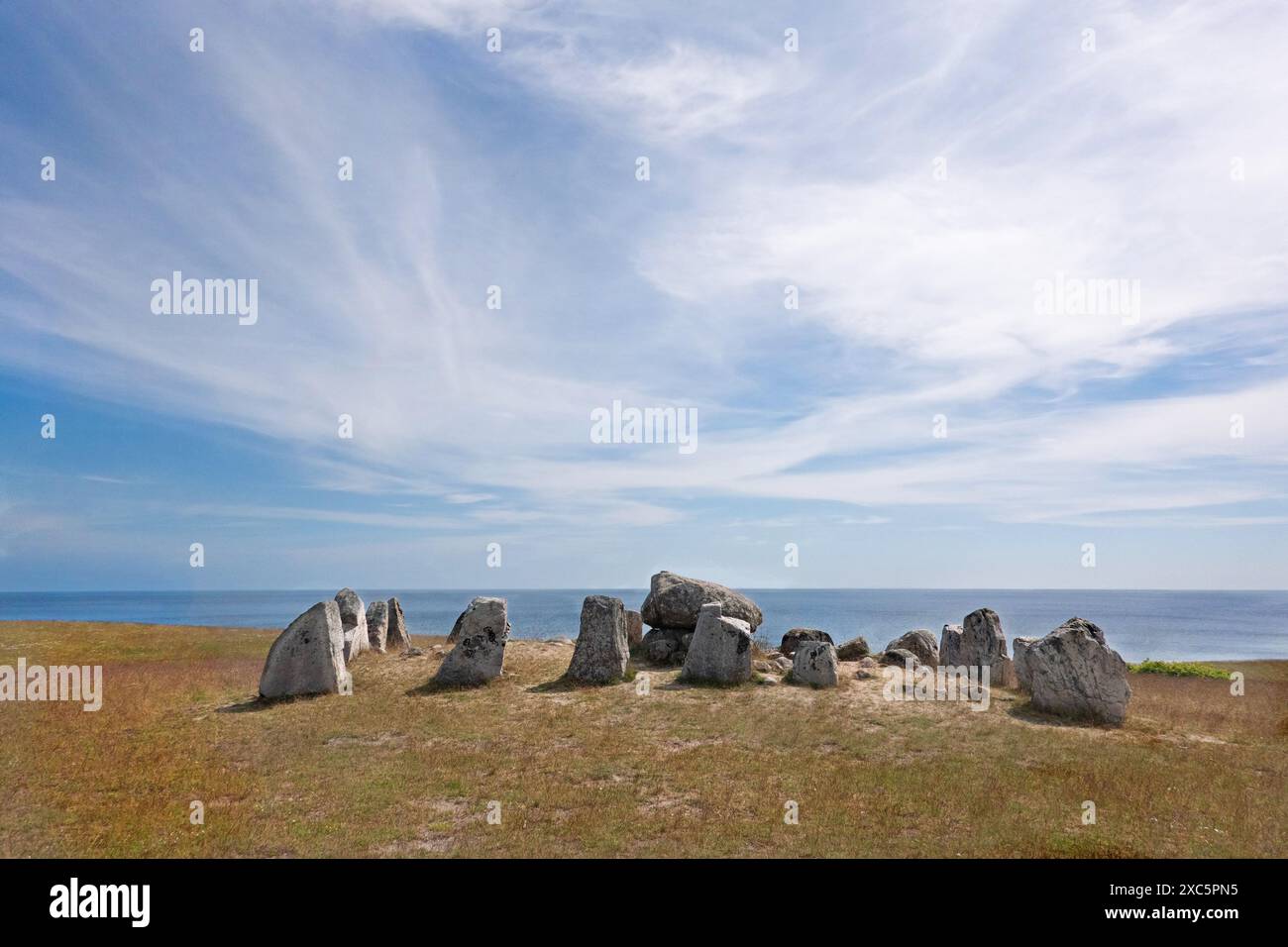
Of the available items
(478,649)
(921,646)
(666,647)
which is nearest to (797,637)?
(921,646)

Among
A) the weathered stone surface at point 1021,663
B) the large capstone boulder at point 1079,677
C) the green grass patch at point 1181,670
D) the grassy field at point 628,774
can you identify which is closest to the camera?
the grassy field at point 628,774

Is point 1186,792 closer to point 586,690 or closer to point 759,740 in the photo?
point 759,740

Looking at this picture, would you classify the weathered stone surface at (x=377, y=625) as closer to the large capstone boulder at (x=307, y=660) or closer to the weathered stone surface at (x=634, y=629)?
the large capstone boulder at (x=307, y=660)

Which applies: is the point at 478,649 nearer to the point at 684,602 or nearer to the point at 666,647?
the point at 666,647

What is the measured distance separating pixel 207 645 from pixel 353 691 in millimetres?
15196

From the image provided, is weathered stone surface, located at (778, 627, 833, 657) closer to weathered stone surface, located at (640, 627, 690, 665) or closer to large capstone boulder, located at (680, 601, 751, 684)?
weathered stone surface, located at (640, 627, 690, 665)

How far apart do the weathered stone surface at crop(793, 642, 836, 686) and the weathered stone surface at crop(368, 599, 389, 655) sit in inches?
643

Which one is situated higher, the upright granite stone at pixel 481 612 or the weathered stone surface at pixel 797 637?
the upright granite stone at pixel 481 612

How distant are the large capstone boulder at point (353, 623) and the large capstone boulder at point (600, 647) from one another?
892cm

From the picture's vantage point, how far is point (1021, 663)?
69.9ft

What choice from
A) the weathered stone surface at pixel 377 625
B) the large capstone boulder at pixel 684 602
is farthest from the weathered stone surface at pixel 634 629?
the weathered stone surface at pixel 377 625

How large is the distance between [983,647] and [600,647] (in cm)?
1201

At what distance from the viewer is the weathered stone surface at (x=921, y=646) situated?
87.7 feet
